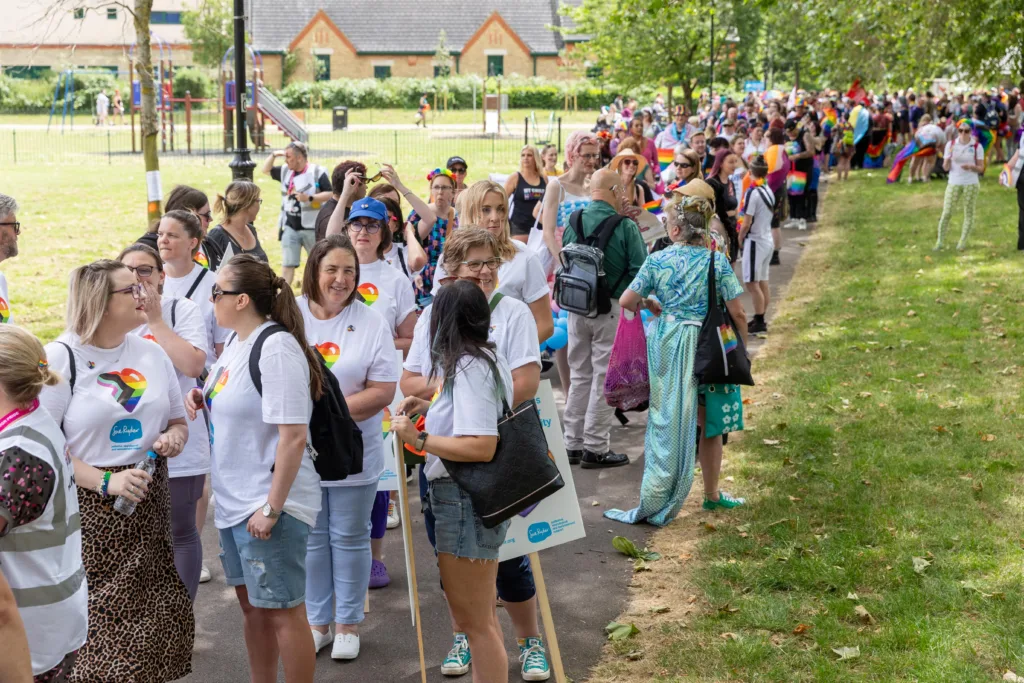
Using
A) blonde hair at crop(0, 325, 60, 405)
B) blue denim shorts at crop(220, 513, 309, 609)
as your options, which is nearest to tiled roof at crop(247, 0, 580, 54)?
blue denim shorts at crop(220, 513, 309, 609)

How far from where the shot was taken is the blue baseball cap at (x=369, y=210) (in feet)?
20.9

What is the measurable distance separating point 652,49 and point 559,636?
1381 inches

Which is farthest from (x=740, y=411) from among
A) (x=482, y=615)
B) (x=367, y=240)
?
(x=482, y=615)

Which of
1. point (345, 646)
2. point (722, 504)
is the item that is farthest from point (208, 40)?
point (345, 646)

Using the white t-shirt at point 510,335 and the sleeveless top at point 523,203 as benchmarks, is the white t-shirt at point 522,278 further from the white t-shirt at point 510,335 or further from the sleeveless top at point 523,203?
the sleeveless top at point 523,203

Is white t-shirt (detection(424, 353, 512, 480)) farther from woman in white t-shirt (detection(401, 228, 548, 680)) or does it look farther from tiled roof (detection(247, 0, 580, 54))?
tiled roof (detection(247, 0, 580, 54))

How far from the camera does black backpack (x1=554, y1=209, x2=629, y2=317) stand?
24.6ft

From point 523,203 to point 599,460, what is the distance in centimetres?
306

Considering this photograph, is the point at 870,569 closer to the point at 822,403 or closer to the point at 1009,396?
the point at 822,403

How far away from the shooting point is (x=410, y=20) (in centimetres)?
7812

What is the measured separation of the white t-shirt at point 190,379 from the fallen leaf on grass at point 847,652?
3.02m

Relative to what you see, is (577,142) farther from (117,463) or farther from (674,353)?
(117,463)

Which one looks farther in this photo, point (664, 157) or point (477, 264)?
point (664, 157)

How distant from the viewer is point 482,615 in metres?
4.20
